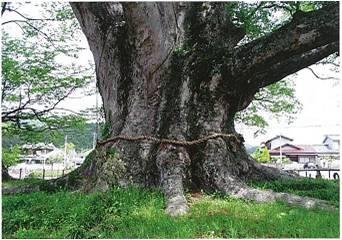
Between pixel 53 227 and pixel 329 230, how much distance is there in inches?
88.2

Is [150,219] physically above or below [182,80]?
below

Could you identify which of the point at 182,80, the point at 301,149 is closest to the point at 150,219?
the point at 182,80

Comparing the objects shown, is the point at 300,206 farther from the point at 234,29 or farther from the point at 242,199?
the point at 234,29

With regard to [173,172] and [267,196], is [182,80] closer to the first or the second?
[173,172]

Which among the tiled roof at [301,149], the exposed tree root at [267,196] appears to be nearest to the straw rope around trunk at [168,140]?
the exposed tree root at [267,196]

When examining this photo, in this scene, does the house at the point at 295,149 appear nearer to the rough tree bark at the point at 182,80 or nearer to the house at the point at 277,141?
the house at the point at 277,141

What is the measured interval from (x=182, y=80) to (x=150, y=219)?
7.11 feet

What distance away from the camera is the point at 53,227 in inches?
135

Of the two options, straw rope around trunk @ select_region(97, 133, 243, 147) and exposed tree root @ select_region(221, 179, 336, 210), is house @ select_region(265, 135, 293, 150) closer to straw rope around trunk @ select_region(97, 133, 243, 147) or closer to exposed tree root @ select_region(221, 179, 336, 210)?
straw rope around trunk @ select_region(97, 133, 243, 147)

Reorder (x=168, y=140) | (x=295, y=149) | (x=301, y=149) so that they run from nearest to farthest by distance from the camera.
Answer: (x=168, y=140) → (x=301, y=149) → (x=295, y=149)

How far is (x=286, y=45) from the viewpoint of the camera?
4465mm

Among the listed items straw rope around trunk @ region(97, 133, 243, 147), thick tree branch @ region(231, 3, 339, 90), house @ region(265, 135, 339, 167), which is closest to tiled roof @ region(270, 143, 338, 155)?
house @ region(265, 135, 339, 167)

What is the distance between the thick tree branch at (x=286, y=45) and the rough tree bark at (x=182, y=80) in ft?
0.04

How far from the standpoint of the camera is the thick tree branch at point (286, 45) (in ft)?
14.1
